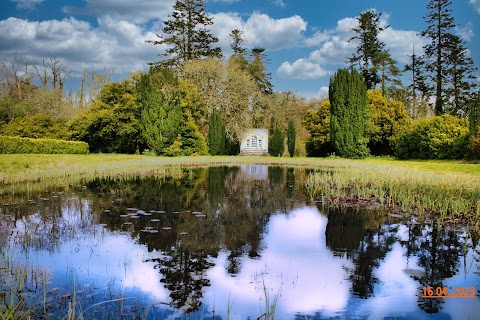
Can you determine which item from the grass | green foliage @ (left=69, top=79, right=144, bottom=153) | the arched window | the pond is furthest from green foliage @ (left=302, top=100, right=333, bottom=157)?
the pond

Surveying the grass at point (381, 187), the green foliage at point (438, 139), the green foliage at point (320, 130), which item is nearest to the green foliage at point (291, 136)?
the green foliage at point (320, 130)

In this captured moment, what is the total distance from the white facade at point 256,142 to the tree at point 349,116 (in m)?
12.4

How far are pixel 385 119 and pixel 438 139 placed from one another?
28.3 ft

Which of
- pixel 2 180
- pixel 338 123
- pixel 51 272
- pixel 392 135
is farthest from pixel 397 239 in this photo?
pixel 392 135

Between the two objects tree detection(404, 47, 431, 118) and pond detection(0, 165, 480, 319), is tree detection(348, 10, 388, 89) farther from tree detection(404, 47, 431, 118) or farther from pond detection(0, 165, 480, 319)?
pond detection(0, 165, 480, 319)

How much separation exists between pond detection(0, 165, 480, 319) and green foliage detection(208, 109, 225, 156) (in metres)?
23.9

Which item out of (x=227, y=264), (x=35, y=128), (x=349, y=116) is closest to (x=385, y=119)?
(x=349, y=116)

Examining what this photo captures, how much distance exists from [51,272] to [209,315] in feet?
5.77

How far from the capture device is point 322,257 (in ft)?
14.9

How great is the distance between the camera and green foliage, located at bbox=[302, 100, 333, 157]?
31250mm

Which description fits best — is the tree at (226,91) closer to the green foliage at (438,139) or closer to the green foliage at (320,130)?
the green foliage at (320,130)

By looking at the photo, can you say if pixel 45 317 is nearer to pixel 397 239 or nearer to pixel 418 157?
pixel 397 239

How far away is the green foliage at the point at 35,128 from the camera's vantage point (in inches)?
1032

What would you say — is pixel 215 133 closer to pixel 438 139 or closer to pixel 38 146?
pixel 38 146
